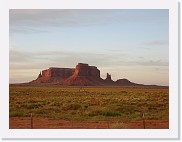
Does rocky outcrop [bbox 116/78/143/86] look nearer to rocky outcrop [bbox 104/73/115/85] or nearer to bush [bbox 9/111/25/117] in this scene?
rocky outcrop [bbox 104/73/115/85]

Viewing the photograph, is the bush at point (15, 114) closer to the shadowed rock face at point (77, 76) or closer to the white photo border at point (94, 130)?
the white photo border at point (94, 130)

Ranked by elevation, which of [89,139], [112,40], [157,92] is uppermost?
[112,40]

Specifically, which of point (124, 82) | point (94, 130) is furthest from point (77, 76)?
point (94, 130)

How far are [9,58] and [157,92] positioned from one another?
2613 millimetres

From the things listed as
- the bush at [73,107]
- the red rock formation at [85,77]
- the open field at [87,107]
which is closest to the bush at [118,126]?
the open field at [87,107]

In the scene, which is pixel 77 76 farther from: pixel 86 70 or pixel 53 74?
pixel 53 74

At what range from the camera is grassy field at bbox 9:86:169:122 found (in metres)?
12.5

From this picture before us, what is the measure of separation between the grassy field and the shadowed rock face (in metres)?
0.11

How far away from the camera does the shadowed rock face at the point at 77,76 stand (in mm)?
12568

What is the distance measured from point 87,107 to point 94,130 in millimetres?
495

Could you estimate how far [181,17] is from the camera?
1234 centimetres

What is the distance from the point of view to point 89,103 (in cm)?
1273

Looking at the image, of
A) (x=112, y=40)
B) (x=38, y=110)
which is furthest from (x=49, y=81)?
(x=112, y=40)
